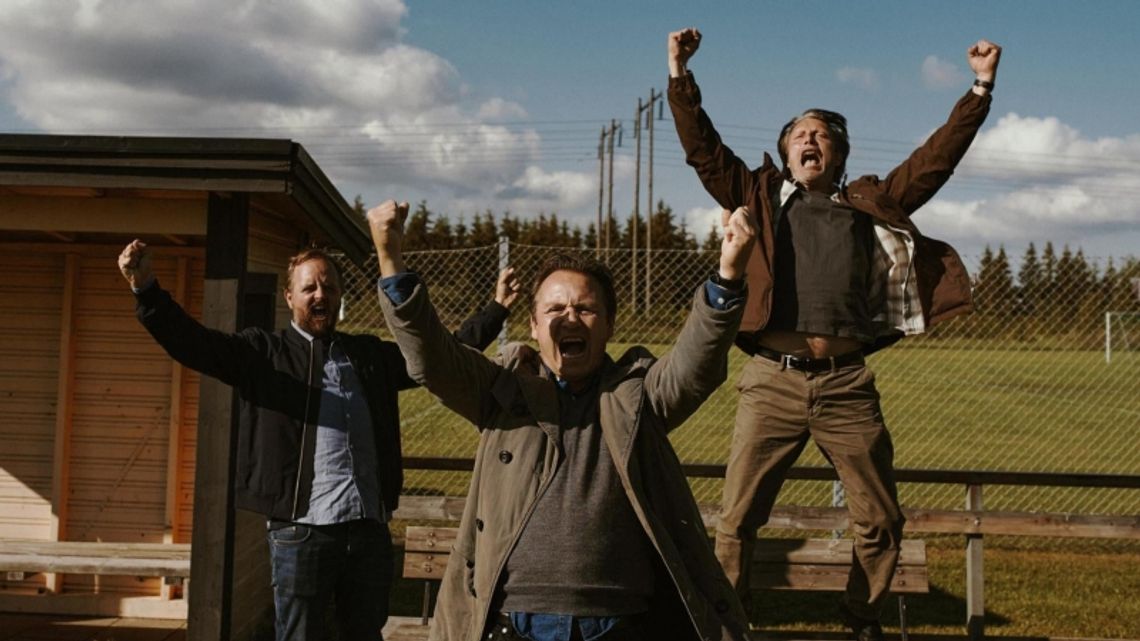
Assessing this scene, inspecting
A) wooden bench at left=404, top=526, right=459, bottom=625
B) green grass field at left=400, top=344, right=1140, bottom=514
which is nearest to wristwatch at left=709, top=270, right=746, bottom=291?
wooden bench at left=404, top=526, right=459, bottom=625

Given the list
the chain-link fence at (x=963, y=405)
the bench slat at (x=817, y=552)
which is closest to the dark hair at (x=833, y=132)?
the bench slat at (x=817, y=552)

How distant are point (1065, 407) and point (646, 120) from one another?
31.7 m

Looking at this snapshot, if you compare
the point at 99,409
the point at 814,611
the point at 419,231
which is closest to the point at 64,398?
the point at 99,409

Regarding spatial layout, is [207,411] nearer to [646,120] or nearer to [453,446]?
[453,446]

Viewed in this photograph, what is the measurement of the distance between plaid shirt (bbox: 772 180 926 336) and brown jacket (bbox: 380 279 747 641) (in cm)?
174

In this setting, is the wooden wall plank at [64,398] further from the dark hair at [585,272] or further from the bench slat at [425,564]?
the dark hair at [585,272]

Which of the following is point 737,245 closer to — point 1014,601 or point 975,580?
point 975,580

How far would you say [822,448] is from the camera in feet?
13.3

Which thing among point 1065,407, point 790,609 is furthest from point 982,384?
point 790,609

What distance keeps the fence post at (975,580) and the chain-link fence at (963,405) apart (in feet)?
11.8

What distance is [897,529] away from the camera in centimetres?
408

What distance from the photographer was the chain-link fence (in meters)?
11.0

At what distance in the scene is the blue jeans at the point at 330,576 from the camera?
3.72m

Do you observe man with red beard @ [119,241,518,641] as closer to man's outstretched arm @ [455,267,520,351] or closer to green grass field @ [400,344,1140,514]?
man's outstretched arm @ [455,267,520,351]
